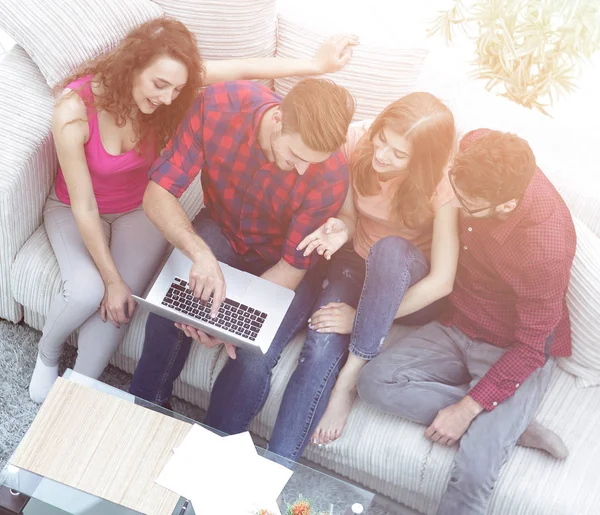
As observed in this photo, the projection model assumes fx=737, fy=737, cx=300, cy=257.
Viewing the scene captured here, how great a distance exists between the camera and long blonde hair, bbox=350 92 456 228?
1405mm

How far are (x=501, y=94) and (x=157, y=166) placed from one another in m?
0.85

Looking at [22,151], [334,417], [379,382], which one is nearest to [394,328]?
[379,382]

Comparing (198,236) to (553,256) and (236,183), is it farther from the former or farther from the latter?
(553,256)

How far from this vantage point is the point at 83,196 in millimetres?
1709

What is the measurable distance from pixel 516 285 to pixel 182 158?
0.78m

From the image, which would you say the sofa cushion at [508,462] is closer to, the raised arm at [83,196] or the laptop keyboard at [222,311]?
the laptop keyboard at [222,311]

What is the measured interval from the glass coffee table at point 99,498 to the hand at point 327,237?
46cm

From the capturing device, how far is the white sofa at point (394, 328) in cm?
161

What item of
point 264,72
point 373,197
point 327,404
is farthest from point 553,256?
point 264,72

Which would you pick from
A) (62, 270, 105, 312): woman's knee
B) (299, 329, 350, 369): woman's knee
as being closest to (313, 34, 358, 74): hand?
(299, 329, 350, 369): woman's knee

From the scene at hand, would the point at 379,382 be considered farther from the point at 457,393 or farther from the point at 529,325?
the point at 529,325

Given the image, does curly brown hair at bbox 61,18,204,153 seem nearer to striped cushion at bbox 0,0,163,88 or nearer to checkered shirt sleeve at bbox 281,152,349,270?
striped cushion at bbox 0,0,163,88

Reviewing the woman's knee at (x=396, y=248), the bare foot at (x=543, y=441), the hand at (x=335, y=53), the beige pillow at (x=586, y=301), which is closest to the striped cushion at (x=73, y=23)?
the hand at (x=335, y=53)

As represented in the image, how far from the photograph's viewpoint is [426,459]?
1688 millimetres
